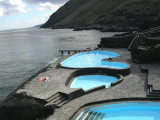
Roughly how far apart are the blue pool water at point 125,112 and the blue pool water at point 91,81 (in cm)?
459

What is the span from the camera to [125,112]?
36.2 feet

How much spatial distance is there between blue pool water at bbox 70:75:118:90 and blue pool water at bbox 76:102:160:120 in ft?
15.1

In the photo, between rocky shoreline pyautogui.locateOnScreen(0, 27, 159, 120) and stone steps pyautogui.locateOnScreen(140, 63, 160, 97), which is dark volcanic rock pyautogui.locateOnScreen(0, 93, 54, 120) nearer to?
rocky shoreline pyautogui.locateOnScreen(0, 27, 159, 120)

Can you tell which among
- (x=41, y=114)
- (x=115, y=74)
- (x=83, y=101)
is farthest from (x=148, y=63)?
(x=41, y=114)

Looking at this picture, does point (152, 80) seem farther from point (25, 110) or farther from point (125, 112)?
point (25, 110)

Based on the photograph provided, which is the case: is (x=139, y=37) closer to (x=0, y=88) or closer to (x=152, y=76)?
(x=152, y=76)

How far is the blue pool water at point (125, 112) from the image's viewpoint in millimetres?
10438

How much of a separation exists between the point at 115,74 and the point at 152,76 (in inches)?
154

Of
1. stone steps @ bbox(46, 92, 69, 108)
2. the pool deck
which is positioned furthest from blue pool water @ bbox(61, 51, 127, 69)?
stone steps @ bbox(46, 92, 69, 108)

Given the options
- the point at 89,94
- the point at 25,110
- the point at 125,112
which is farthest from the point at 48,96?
the point at 125,112

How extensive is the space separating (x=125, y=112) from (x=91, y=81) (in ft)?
21.6

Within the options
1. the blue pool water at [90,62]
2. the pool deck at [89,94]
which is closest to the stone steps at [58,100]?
the pool deck at [89,94]

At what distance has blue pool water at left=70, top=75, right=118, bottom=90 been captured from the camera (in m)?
16.1

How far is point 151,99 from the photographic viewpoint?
1148 cm
